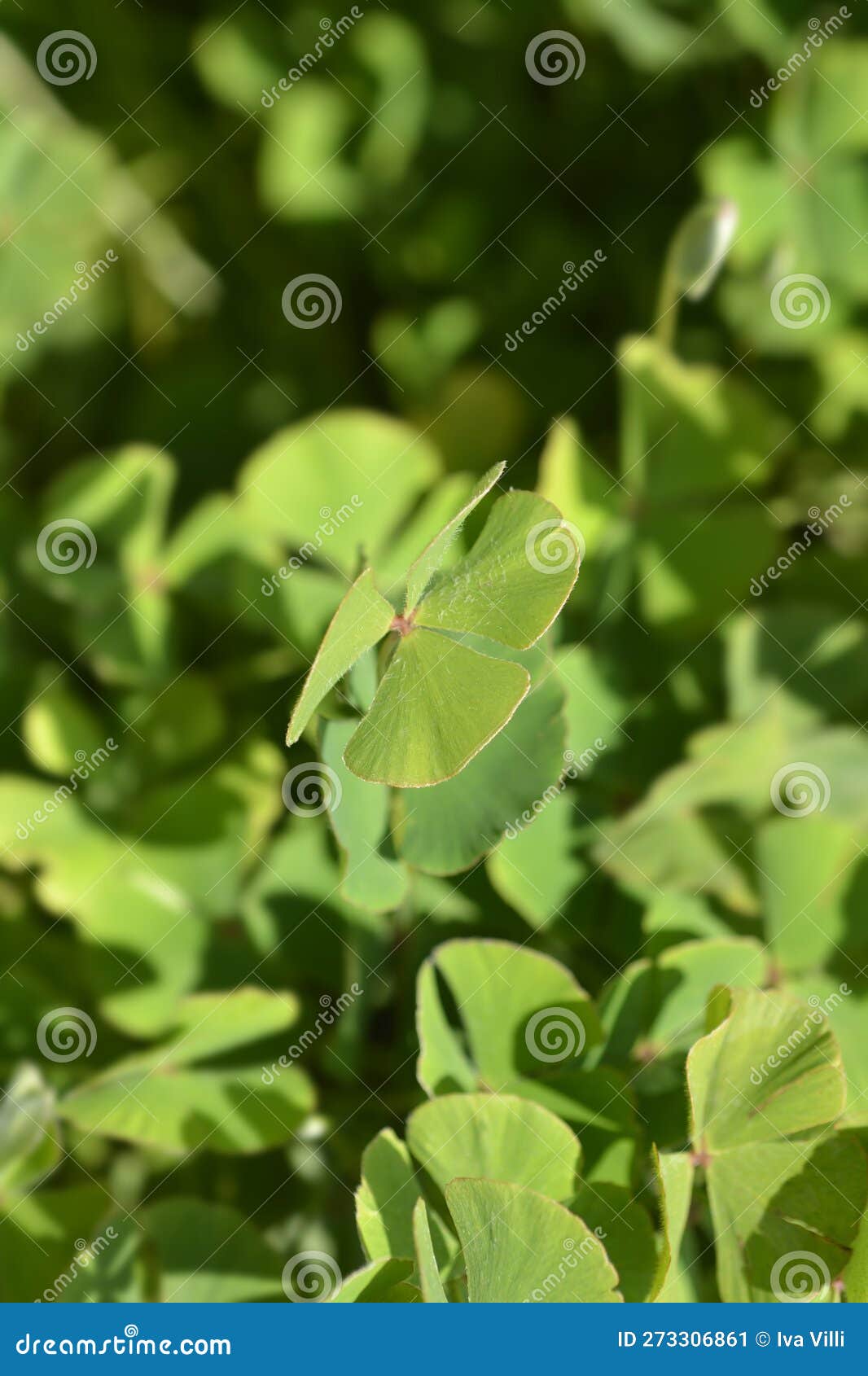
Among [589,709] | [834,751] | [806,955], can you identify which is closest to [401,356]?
[589,709]

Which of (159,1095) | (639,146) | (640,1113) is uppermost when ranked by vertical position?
(639,146)

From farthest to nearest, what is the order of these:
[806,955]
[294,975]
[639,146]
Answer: [639,146]
[294,975]
[806,955]

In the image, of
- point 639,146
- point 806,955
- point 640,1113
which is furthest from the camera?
point 639,146

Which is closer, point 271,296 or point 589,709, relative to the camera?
point 589,709

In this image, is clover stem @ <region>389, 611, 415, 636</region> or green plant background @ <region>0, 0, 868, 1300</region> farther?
green plant background @ <region>0, 0, 868, 1300</region>

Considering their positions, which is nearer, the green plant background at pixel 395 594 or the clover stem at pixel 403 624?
the clover stem at pixel 403 624

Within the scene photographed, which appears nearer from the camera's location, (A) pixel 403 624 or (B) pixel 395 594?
(A) pixel 403 624

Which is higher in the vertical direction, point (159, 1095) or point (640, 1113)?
point (640, 1113)
